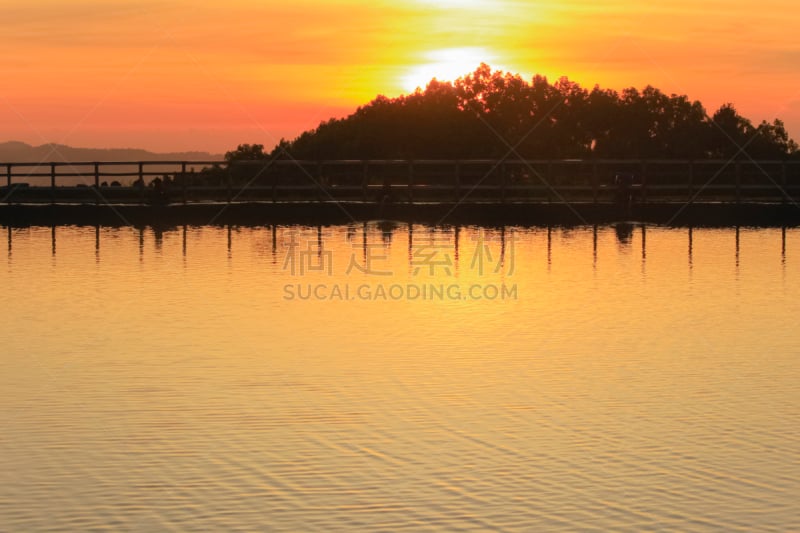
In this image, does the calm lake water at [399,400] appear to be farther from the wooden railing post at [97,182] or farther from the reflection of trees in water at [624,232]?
the wooden railing post at [97,182]

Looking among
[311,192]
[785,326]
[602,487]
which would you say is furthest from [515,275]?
[311,192]

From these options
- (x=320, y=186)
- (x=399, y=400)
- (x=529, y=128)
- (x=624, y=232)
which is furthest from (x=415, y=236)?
(x=529, y=128)

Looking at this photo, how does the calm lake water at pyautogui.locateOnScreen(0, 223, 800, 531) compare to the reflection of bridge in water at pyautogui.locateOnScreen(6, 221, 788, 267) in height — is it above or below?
below

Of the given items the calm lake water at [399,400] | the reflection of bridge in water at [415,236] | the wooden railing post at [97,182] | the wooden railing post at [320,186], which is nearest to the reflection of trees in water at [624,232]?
the reflection of bridge in water at [415,236]

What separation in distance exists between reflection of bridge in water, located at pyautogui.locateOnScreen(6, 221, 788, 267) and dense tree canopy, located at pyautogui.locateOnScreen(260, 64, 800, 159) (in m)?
39.3

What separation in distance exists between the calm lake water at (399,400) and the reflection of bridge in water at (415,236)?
5193 mm

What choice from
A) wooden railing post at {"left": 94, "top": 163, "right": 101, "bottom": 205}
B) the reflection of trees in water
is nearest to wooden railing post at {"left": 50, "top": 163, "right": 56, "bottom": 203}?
wooden railing post at {"left": 94, "top": 163, "right": 101, "bottom": 205}

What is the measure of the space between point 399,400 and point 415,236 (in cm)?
2218

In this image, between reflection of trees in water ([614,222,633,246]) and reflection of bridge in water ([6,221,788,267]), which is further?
reflection of trees in water ([614,222,633,246])

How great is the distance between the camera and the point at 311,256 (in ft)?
87.2

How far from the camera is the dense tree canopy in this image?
10612cm

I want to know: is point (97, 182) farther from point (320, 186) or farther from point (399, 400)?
point (399, 400)

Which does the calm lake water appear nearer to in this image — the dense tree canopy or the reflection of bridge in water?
the reflection of bridge in water

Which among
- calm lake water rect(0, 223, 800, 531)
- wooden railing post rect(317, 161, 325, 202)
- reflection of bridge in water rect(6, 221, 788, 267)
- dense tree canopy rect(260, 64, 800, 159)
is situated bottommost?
calm lake water rect(0, 223, 800, 531)
